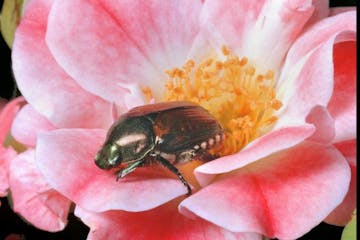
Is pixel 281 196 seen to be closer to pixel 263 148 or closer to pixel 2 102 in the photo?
pixel 263 148

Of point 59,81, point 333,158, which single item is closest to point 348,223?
point 333,158

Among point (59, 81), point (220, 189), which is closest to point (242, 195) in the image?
point (220, 189)

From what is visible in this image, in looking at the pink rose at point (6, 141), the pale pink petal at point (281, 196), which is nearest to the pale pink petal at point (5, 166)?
the pink rose at point (6, 141)

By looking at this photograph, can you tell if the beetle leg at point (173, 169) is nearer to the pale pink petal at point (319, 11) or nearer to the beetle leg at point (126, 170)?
the beetle leg at point (126, 170)

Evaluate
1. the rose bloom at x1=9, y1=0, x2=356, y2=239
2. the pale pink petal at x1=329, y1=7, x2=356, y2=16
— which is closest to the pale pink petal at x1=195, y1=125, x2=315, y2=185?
the rose bloom at x1=9, y1=0, x2=356, y2=239

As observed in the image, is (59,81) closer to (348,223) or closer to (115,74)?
(115,74)

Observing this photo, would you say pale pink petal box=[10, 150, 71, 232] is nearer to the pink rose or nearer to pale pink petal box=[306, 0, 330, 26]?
the pink rose
